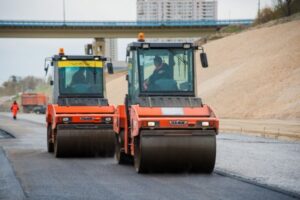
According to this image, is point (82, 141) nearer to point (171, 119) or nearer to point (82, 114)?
point (82, 114)

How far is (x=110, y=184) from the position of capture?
11055 millimetres

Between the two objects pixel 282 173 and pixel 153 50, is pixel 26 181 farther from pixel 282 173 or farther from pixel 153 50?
pixel 282 173

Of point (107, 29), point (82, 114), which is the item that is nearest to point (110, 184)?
point (82, 114)

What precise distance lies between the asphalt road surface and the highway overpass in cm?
6450

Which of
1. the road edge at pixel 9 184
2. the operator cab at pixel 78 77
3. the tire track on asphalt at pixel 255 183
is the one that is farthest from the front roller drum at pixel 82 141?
the tire track on asphalt at pixel 255 183

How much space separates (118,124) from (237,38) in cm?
5754

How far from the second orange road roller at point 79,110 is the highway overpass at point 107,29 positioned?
60.7 metres

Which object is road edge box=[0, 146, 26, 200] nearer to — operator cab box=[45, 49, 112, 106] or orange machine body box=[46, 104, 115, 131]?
orange machine body box=[46, 104, 115, 131]

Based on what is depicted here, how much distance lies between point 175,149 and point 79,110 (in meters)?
5.15

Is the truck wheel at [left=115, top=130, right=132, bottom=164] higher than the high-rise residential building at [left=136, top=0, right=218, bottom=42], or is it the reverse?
the high-rise residential building at [left=136, top=0, right=218, bottom=42]

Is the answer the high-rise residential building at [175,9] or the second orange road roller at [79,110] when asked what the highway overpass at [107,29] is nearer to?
Result: the second orange road roller at [79,110]

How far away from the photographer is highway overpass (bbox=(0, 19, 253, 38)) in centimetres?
7781

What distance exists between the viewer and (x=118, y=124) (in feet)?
48.2

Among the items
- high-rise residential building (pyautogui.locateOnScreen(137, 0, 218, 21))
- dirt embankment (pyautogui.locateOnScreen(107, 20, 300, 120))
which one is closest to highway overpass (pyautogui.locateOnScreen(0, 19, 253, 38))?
dirt embankment (pyautogui.locateOnScreen(107, 20, 300, 120))
